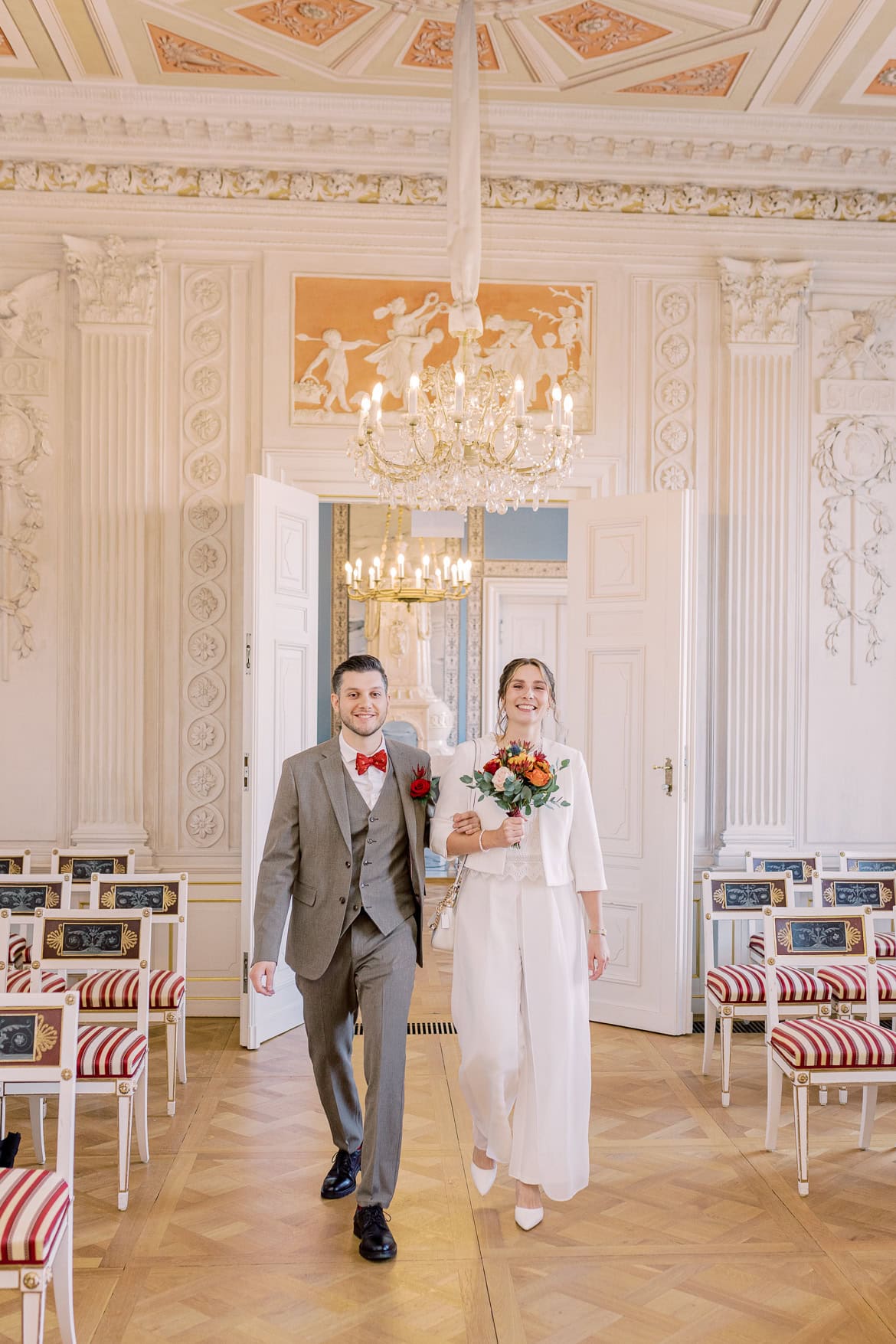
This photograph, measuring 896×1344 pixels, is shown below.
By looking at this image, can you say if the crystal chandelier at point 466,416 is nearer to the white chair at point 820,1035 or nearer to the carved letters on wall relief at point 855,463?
the white chair at point 820,1035

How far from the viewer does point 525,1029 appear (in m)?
3.56

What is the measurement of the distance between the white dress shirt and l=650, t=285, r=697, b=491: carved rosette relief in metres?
3.80

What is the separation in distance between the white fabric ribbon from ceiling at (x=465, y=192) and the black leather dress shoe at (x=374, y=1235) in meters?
3.35

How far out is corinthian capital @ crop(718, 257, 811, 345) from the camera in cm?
673

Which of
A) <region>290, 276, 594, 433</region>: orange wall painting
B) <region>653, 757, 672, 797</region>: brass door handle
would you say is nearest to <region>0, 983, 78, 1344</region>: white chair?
<region>653, 757, 672, 797</region>: brass door handle

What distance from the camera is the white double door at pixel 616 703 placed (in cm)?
599

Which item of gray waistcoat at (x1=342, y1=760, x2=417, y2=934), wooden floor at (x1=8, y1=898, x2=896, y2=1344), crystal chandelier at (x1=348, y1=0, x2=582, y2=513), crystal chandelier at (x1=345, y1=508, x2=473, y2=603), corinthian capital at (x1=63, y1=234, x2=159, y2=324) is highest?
corinthian capital at (x1=63, y1=234, x2=159, y2=324)

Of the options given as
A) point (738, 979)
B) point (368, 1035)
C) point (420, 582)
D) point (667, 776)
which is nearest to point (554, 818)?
point (368, 1035)

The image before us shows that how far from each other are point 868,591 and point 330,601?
6.30 meters

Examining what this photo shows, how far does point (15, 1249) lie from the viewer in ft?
8.19

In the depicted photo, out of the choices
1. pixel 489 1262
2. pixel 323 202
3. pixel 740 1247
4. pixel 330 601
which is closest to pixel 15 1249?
pixel 489 1262

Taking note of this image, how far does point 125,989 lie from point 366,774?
1781 mm

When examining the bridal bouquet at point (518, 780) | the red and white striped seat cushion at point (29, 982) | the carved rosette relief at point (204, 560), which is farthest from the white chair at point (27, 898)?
the bridal bouquet at point (518, 780)

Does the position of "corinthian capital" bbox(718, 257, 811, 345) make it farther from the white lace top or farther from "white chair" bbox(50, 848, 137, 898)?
"white chair" bbox(50, 848, 137, 898)
